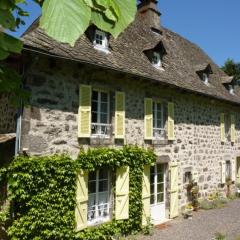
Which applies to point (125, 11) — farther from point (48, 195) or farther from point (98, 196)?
point (98, 196)

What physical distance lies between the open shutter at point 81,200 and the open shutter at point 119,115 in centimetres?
173

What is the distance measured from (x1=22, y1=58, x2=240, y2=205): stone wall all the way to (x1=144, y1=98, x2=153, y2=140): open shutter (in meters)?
0.16

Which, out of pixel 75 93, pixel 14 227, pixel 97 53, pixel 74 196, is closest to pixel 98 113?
pixel 75 93

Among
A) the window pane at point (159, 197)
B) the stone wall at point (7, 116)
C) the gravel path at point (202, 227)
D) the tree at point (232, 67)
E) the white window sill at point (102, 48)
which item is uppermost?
the tree at point (232, 67)

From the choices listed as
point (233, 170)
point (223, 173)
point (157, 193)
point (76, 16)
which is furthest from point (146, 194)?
point (76, 16)

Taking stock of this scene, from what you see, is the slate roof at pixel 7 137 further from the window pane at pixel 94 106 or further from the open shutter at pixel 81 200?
the window pane at pixel 94 106

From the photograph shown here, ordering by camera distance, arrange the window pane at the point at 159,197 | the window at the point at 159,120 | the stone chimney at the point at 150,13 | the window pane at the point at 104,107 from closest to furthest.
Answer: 1. the window pane at the point at 104,107
2. the window at the point at 159,120
3. the window pane at the point at 159,197
4. the stone chimney at the point at 150,13

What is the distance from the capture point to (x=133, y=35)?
12945 millimetres

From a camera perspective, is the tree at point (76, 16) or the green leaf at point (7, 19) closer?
the tree at point (76, 16)

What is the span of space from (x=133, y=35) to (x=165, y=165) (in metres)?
5.13

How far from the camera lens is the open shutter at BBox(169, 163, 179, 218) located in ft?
38.4

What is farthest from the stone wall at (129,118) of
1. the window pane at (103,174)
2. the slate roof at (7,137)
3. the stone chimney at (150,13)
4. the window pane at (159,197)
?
the stone chimney at (150,13)

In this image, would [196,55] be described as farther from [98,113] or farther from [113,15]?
[113,15]

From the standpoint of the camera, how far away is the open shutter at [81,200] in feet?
27.5
